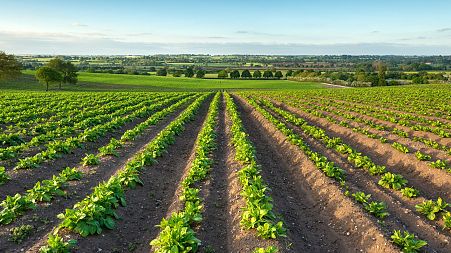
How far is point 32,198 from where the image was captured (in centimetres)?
1004

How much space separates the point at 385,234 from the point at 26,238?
8.88m

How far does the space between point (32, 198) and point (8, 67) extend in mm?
82881

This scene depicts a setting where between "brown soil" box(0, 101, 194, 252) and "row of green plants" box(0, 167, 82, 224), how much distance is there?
0.18 m

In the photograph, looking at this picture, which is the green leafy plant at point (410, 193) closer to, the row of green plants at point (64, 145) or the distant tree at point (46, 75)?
the row of green plants at point (64, 145)

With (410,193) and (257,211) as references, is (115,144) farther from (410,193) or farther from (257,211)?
(410,193)

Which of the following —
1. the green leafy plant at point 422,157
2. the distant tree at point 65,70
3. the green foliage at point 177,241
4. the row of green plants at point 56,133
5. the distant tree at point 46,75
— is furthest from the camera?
the distant tree at point 65,70

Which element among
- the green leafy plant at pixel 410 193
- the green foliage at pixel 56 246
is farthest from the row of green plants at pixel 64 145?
the green leafy plant at pixel 410 193

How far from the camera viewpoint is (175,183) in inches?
531

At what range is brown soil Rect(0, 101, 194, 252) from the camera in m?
8.57

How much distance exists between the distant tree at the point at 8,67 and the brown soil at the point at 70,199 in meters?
75.0

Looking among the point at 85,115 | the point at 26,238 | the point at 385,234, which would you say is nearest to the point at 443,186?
the point at 385,234

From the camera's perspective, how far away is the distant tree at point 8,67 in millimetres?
77875

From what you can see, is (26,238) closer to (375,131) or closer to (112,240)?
(112,240)

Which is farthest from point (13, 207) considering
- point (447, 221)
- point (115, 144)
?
point (447, 221)
